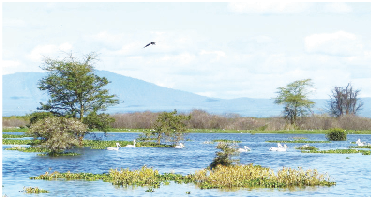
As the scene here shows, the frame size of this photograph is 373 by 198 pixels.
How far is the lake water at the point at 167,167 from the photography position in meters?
27.8

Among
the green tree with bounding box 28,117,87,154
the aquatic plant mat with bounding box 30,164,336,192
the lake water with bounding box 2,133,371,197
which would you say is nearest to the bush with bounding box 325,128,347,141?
the lake water with bounding box 2,133,371,197

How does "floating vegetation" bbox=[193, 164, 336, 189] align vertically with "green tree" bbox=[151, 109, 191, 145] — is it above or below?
below

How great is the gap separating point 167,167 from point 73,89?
2116cm

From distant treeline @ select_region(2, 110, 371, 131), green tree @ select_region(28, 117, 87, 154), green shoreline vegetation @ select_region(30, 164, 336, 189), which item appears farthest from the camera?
distant treeline @ select_region(2, 110, 371, 131)

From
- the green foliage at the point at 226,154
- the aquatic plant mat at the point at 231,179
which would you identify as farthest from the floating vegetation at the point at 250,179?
the green foliage at the point at 226,154

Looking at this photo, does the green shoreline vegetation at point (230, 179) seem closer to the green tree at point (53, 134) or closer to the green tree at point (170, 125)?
the green tree at point (53, 134)

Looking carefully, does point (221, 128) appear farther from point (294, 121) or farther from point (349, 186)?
point (349, 186)

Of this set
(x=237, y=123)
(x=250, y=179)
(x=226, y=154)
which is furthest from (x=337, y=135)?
(x=250, y=179)

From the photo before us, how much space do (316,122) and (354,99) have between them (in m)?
25.2

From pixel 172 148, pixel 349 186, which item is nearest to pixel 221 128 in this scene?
pixel 172 148

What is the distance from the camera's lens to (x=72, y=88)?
5788cm

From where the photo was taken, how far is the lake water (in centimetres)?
2781

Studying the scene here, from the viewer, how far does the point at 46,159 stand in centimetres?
4359

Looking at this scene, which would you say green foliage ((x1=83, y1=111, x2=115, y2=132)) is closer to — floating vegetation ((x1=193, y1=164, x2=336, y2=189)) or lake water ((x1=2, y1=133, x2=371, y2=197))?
lake water ((x1=2, y1=133, x2=371, y2=197))
